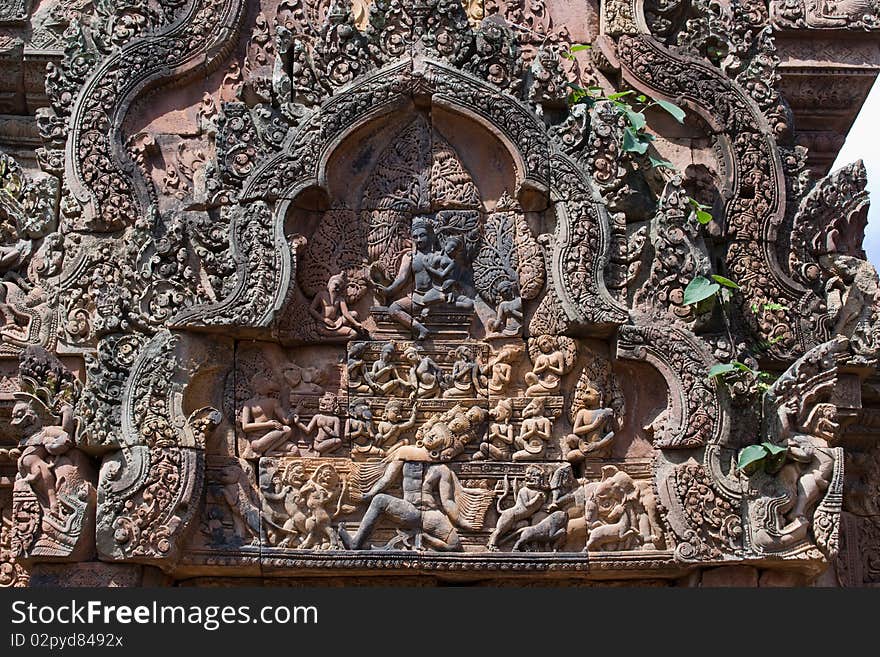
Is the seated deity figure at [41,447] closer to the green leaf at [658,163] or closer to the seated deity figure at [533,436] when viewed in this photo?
the seated deity figure at [533,436]

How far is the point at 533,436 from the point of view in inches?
301

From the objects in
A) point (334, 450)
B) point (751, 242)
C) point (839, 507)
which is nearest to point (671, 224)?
point (751, 242)

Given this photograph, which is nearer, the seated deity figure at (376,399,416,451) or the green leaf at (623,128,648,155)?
the seated deity figure at (376,399,416,451)

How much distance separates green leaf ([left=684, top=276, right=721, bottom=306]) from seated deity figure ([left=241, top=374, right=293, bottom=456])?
7.56 ft

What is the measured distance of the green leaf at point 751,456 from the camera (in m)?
7.32

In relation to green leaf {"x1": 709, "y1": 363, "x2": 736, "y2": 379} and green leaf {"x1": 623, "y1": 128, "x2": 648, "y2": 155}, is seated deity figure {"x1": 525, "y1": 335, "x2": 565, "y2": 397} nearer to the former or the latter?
green leaf {"x1": 709, "y1": 363, "x2": 736, "y2": 379}

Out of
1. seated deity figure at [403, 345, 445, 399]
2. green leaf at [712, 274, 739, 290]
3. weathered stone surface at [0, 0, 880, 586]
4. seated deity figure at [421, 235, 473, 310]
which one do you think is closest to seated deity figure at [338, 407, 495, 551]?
weathered stone surface at [0, 0, 880, 586]

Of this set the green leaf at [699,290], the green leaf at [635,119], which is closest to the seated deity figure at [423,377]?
the green leaf at [699,290]

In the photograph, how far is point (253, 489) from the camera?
7.51m

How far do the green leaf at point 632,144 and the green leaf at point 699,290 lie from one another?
0.82 meters

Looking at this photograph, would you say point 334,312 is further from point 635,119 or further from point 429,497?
point 635,119

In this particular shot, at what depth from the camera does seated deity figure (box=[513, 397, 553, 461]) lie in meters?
7.62

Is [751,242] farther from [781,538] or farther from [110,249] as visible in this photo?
[110,249]

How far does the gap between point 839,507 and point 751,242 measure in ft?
5.39
